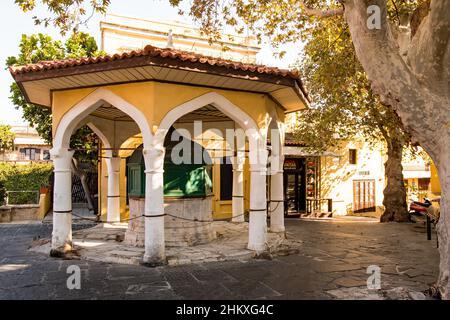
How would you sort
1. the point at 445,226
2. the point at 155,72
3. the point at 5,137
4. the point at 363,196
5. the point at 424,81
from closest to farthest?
1. the point at 445,226
2. the point at 424,81
3. the point at 155,72
4. the point at 363,196
5. the point at 5,137

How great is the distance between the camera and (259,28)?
10.1 m

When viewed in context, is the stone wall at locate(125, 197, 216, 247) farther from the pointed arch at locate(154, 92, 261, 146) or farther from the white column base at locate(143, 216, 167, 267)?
the pointed arch at locate(154, 92, 261, 146)

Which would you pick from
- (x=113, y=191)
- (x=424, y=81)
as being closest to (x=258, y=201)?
(x=424, y=81)

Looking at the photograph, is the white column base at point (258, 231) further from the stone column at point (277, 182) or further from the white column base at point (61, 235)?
the white column base at point (61, 235)

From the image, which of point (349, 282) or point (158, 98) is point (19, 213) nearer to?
point (158, 98)

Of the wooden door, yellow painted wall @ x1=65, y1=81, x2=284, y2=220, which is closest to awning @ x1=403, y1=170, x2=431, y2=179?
the wooden door

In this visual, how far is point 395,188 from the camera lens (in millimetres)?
14109

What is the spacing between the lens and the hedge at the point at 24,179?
16.2 meters

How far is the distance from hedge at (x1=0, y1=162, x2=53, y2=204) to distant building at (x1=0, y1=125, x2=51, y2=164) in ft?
49.3

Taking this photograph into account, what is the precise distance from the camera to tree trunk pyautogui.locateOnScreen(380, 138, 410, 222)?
14.1 metres

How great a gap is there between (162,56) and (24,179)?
1423cm

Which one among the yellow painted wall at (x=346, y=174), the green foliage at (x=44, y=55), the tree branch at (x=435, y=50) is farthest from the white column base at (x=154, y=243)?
the yellow painted wall at (x=346, y=174)

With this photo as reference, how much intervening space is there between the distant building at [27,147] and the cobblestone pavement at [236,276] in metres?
26.9
